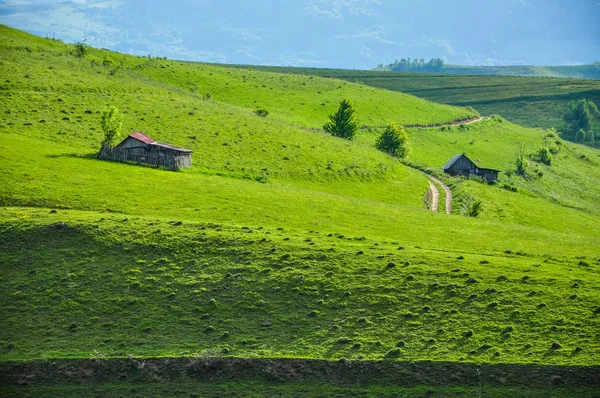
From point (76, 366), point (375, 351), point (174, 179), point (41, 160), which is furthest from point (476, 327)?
point (41, 160)

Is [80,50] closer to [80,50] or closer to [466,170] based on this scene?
[80,50]

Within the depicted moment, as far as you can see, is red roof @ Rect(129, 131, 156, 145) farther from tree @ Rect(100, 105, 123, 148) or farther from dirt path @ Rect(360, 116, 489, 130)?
dirt path @ Rect(360, 116, 489, 130)

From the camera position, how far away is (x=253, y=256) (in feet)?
150

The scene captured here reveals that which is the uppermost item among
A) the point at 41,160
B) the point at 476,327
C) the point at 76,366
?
the point at 41,160

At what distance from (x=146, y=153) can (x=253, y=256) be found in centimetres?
3058

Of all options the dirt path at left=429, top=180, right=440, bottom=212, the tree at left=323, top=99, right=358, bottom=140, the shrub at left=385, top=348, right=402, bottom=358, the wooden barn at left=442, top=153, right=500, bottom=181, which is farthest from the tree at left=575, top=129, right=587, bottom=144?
the shrub at left=385, top=348, right=402, bottom=358

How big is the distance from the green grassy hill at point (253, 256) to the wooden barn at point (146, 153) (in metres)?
2.09

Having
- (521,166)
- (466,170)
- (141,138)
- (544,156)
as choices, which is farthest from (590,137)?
(141,138)

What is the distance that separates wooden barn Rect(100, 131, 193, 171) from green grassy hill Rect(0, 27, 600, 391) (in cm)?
209

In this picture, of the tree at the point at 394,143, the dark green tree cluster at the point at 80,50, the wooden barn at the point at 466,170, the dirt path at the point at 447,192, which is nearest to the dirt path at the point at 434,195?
the dirt path at the point at 447,192

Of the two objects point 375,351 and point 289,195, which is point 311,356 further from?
point 289,195

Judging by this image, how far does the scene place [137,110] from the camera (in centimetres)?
9038

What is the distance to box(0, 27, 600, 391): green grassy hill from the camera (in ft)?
120

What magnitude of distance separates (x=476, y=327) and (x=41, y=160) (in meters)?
44.2
